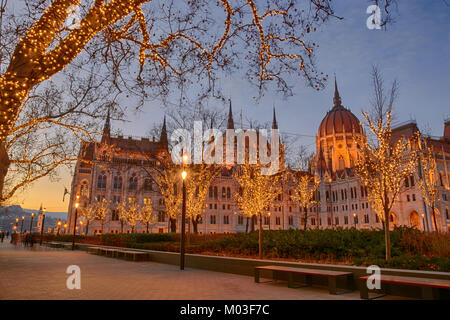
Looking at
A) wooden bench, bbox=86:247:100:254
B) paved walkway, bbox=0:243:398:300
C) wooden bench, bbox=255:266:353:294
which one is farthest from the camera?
wooden bench, bbox=86:247:100:254

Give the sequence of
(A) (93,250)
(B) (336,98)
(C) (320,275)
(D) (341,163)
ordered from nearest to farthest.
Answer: (C) (320,275) → (A) (93,250) → (D) (341,163) → (B) (336,98)

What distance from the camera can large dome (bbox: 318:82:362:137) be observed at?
352 feet

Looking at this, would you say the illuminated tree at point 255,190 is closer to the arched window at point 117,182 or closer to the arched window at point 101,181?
the arched window at point 117,182

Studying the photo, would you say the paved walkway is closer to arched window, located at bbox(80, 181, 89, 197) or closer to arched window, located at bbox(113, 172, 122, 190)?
arched window, located at bbox(113, 172, 122, 190)

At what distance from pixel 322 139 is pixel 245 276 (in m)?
108

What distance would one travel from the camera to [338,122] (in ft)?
357

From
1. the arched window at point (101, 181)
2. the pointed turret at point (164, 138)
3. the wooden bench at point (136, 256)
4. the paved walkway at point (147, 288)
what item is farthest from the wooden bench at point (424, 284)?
the arched window at point (101, 181)

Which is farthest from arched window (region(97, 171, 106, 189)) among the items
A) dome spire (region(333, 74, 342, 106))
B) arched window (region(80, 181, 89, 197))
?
dome spire (region(333, 74, 342, 106))

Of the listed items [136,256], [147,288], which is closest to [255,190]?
[136,256]

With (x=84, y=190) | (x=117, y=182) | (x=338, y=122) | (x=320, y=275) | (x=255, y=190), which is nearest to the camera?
(x=320, y=275)

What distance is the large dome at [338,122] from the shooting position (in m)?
107

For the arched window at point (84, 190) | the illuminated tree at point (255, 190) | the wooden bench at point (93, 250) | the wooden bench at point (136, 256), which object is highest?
the arched window at point (84, 190)

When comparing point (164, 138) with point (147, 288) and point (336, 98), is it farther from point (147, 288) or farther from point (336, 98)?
point (336, 98)

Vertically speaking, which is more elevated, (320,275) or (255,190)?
(255,190)
